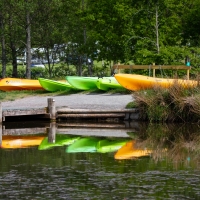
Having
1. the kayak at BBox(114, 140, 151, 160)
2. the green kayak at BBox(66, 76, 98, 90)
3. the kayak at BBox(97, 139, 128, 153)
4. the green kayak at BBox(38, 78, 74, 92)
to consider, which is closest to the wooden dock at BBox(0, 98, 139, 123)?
the kayak at BBox(97, 139, 128, 153)

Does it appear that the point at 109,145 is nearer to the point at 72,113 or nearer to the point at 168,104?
the point at 168,104

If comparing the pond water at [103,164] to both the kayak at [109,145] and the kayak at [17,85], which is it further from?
the kayak at [17,85]

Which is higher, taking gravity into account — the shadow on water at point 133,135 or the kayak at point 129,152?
the shadow on water at point 133,135

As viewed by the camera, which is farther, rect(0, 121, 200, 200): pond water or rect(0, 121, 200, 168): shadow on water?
rect(0, 121, 200, 168): shadow on water

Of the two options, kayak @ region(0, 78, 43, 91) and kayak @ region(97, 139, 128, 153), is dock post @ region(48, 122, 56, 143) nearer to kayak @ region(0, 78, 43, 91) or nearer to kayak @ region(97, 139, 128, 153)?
kayak @ region(97, 139, 128, 153)

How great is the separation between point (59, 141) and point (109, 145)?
5.83 ft

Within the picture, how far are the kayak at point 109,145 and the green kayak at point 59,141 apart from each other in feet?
3.26

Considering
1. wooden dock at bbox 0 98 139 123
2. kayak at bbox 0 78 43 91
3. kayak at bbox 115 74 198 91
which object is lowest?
wooden dock at bbox 0 98 139 123

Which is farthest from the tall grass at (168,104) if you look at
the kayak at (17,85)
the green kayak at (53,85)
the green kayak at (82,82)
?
the kayak at (17,85)

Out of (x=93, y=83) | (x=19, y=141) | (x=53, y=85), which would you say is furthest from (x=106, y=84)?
(x=19, y=141)

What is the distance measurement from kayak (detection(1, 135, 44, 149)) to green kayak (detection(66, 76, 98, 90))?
32.8 ft

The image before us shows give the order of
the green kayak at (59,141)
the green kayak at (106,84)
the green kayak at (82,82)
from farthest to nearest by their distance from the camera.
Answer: the green kayak at (82,82)
the green kayak at (106,84)
the green kayak at (59,141)

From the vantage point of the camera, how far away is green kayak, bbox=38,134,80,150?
70.7ft

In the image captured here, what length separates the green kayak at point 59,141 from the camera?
70.7ft
